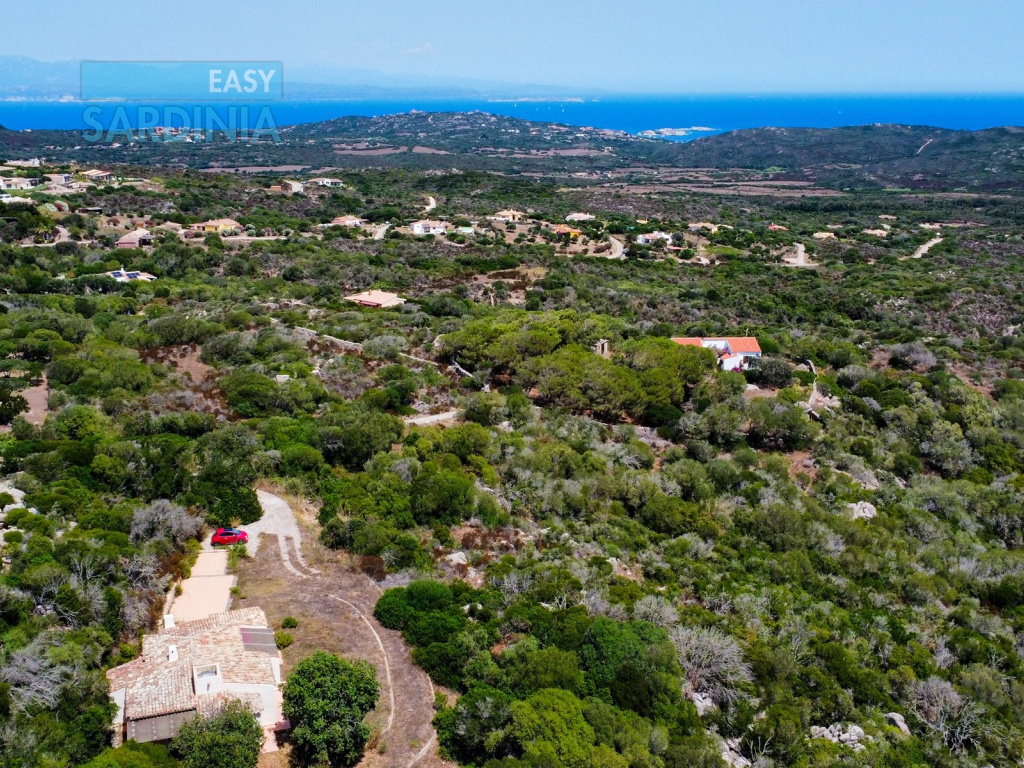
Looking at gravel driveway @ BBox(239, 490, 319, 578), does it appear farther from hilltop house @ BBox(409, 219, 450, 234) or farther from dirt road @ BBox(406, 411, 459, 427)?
hilltop house @ BBox(409, 219, 450, 234)

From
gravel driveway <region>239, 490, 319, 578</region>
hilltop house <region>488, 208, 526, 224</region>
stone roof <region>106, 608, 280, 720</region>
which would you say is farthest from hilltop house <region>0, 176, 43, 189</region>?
stone roof <region>106, 608, 280, 720</region>

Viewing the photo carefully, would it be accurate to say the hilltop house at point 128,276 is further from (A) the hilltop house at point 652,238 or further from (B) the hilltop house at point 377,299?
(A) the hilltop house at point 652,238

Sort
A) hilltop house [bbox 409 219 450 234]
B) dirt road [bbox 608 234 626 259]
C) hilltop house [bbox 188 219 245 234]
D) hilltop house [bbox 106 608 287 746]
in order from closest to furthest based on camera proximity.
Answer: hilltop house [bbox 106 608 287 746] < hilltop house [bbox 188 219 245 234] < dirt road [bbox 608 234 626 259] < hilltop house [bbox 409 219 450 234]

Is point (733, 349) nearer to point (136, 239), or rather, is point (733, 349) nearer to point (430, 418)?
point (430, 418)

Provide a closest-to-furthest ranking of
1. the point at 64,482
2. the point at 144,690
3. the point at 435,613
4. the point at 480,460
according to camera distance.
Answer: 1. the point at 144,690
2. the point at 435,613
3. the point at 64,482
4. the point at 480,460

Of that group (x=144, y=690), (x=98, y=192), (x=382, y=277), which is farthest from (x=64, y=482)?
(x=98, y=192)

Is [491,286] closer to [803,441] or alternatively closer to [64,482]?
[803,441]

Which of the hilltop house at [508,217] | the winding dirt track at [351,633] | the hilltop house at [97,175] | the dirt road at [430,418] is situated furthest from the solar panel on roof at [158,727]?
the hilltop house at [97,175]
